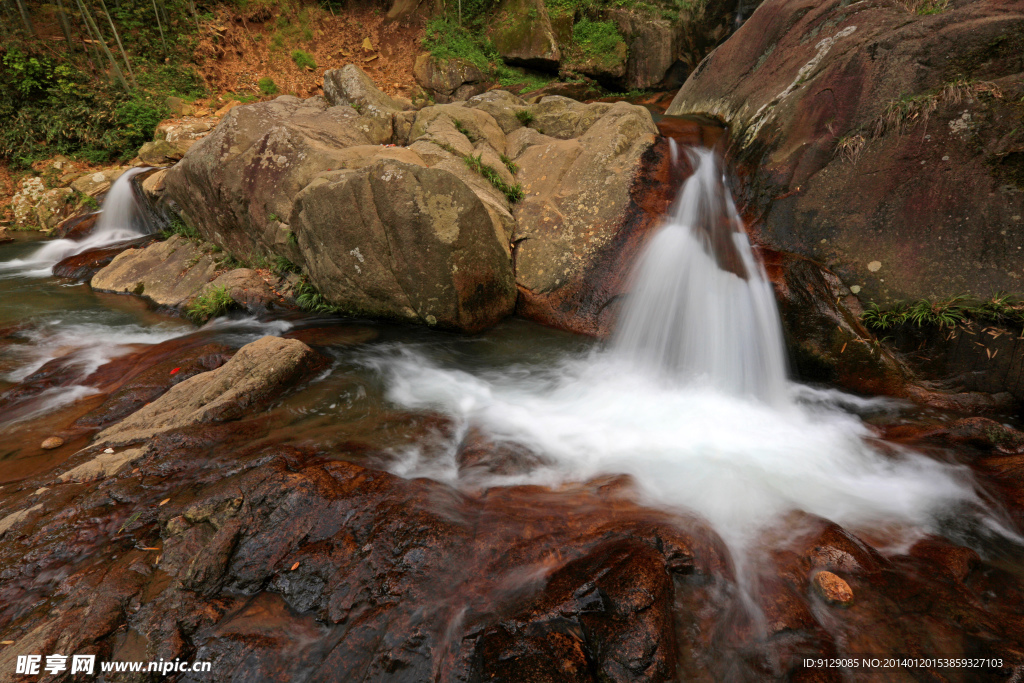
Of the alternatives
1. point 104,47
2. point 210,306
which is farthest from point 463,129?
point 104,47

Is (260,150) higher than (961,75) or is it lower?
lower

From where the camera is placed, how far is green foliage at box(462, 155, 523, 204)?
22.6 feet

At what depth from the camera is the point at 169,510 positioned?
103 inches

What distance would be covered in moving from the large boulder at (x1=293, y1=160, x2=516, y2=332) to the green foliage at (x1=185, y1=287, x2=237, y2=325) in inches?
72.3

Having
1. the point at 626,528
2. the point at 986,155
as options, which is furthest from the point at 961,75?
the point at 626,528

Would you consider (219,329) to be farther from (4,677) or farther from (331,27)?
(331,27)

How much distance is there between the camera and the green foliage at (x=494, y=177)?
22.6 ft

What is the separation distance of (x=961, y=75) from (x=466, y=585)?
295 inches

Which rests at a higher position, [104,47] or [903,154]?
[104,47]

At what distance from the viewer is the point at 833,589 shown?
233 centimetres

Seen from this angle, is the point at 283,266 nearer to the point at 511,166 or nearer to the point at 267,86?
the point at 511,166

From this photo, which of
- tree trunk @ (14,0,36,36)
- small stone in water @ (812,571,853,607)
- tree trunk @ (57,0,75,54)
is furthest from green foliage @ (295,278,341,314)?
tree trunk @ (14,0,36,36)

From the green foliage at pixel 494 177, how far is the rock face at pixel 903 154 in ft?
12.2

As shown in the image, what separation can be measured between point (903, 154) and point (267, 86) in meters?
19.9
